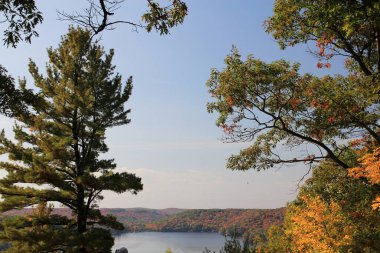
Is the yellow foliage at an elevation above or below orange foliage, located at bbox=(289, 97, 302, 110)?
below

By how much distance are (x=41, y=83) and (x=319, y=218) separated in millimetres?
14053

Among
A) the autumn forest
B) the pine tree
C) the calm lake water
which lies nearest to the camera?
the autumn forest

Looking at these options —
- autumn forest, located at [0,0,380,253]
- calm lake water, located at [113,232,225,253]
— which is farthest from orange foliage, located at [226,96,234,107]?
calm lake water, located at [113,232,225,253]

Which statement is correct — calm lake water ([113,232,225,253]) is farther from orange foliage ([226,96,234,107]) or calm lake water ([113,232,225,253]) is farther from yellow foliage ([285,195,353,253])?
orange foliage ([226,96,234,107])

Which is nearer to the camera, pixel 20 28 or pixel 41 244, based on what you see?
pixel 20 28

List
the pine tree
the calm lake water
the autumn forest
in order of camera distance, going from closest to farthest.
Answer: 1. the autumn forest
2. the pine tree
3. the calm lake water

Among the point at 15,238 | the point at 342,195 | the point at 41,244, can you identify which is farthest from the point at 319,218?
the point at 15,238

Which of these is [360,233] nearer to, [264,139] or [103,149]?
[264,139]

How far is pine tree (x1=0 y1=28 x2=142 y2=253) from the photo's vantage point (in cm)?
1573

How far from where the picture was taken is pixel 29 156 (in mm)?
16531

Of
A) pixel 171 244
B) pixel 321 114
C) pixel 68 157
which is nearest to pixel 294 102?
pixel 321 114

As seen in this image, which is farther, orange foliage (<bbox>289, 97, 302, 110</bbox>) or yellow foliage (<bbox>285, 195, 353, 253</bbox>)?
orange foliage (<bbox>289, 97, 302, 110</bbox>)

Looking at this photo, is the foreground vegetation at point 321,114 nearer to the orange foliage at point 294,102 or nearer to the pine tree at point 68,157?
the orange foliage at point 294,102

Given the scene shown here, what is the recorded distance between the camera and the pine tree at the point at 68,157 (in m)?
15.7
